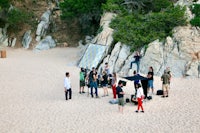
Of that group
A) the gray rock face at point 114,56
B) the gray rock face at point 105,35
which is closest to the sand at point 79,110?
the gray rock face at point 114,56

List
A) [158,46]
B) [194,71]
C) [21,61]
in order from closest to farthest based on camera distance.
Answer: [194,71] < [158,46] < [21,61]

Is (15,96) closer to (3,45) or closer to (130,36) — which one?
(130,36)

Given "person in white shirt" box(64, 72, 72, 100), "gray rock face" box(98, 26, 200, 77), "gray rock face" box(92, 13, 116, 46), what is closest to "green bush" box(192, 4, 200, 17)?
"gray rock face" box(98, 26, 200, 77)

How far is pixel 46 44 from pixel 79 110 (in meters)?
22.8

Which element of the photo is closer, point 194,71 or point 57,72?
point 194,71


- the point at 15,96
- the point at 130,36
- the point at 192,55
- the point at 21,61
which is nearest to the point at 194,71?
the point at 192,55

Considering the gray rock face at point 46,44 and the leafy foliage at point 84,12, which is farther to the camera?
the gray rock face at point 46,44

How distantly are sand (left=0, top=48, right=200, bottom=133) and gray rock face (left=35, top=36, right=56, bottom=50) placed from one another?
11.6 m

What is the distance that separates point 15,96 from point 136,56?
10077mm

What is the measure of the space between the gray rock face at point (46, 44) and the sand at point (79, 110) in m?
11.6

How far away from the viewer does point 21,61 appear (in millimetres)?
37688

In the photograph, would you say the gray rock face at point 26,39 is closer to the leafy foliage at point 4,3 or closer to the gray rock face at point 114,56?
the leafy foliage at point 4,3

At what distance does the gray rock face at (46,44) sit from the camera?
43.5m

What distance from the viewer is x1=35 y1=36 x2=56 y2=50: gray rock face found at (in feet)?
143
